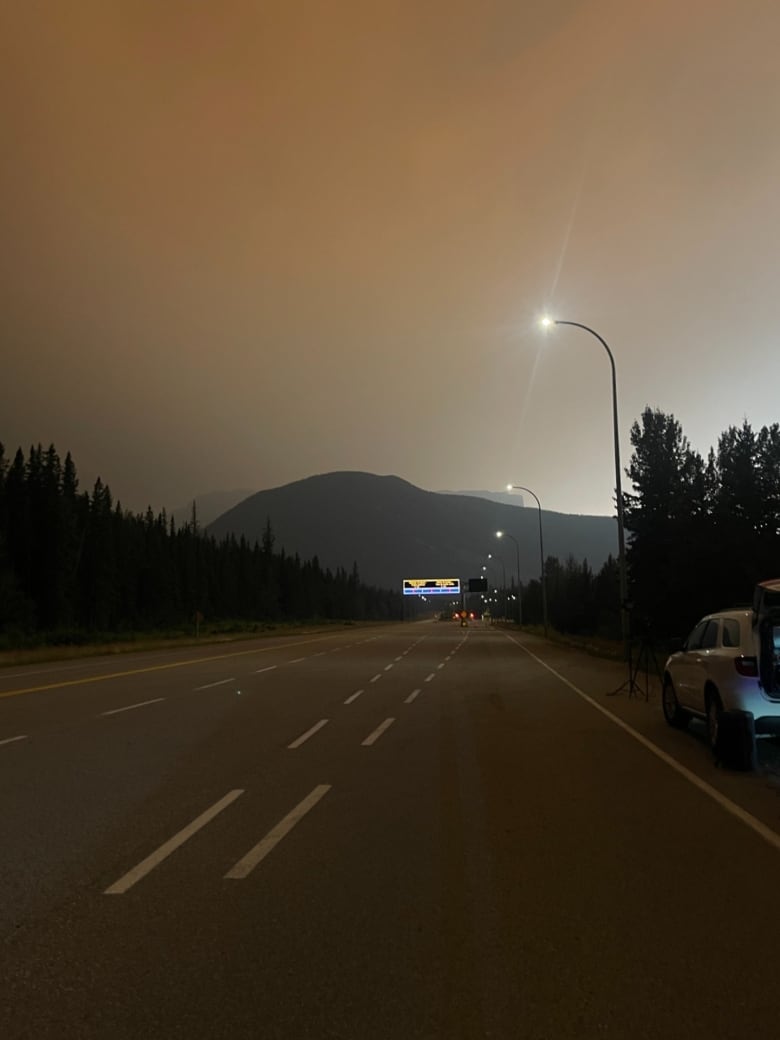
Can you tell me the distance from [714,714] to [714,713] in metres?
0.01

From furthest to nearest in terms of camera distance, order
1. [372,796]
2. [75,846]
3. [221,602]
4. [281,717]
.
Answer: [221,602] → [281,717] → [372,796] → [75,846]

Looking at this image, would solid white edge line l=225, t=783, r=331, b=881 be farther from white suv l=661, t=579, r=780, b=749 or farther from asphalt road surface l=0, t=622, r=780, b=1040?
white suv l=661, t=579, r=780, b=749

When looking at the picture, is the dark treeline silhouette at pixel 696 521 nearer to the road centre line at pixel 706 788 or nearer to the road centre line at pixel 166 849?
the road centre line at pixel 706 788

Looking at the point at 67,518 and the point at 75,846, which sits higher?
the point at 67,518

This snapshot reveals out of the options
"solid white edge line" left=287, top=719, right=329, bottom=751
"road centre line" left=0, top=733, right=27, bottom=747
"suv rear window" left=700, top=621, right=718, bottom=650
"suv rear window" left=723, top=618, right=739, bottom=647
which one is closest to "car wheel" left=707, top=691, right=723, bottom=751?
"suv rear window" left=723, top=618, right=739, bottom=647

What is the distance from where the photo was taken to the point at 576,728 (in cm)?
1423

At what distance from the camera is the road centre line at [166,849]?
5.91 meters

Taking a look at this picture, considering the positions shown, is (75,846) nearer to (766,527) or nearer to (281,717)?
(281,717)

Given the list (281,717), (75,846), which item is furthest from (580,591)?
(75,846)

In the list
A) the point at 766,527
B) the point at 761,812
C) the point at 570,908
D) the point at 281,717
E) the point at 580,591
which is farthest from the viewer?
the point at 580,591

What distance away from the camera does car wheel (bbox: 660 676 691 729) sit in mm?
13954

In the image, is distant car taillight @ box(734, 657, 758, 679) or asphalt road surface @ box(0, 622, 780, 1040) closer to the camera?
asphalt road surface @ box(0, 622, 780, 1040)

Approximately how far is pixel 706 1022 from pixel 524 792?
5.15 meters

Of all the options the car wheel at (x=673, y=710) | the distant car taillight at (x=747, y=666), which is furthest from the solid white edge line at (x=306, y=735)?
the distant car taillight at (x=747, y=666)
